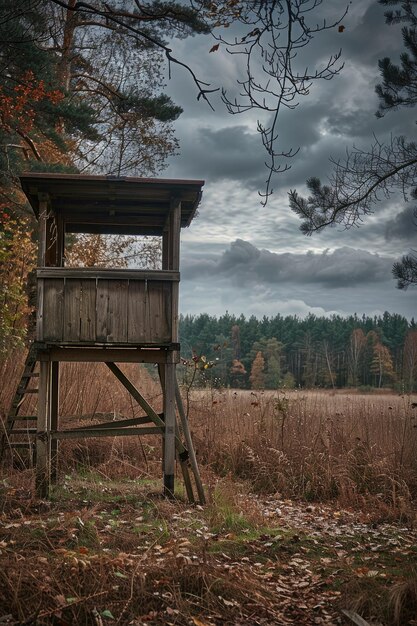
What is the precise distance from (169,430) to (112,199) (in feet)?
11.7

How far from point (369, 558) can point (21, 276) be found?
12215mm

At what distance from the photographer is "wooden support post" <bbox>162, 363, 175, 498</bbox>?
975 centimetres

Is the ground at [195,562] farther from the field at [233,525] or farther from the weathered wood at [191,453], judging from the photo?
the weathered wood at [191,453]

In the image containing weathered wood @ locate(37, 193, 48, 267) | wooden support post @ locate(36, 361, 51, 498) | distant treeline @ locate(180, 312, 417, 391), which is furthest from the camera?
distant treeline @ locate(180, 312, 417, 391)

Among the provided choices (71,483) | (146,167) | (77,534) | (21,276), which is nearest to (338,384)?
(146,167)

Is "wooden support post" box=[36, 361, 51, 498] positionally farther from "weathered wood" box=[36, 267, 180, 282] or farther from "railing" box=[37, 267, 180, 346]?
"weathered wood" box=[36, 267, 180, 282]

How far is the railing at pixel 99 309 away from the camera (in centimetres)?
955

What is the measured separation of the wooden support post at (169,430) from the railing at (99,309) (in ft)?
1.68

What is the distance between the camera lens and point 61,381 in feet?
46.3


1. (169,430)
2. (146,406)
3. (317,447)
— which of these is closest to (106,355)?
(146,406)

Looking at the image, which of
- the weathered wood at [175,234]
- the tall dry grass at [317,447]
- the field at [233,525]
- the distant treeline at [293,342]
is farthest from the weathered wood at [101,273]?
the distant treeline at [293,342]

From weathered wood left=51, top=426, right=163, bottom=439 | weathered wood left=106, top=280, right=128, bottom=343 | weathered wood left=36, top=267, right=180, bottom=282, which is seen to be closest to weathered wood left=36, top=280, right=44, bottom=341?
weathered wood left=36, top=267, right=180, bottom=282

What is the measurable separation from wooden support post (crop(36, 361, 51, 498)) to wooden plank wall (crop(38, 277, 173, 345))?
0.65 m

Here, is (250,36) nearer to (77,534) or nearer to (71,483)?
(77,534)
